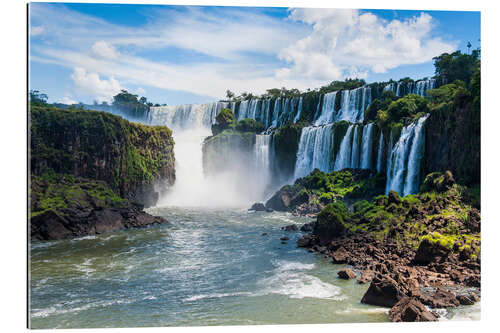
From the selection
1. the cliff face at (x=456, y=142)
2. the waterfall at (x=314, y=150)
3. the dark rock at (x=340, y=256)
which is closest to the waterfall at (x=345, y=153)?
the waterfall at (x=314, y=150)

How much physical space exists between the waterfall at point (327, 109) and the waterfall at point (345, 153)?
7.74 m

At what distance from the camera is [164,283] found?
7.33 metres

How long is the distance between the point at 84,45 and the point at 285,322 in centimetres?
633

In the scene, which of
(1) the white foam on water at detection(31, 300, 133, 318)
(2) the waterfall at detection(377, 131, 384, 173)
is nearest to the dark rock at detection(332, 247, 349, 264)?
(1) the white foam on water at detection(31, 300, 133, 318)

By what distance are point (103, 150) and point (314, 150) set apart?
11.1 meters

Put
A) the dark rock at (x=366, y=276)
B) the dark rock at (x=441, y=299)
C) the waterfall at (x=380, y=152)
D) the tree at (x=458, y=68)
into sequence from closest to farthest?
the dark rock at (x=441, y=299) → the dark rock at (x=366, y=276) → the waterfall at (x=380, y=152) → the tree at (x=458, y=68)

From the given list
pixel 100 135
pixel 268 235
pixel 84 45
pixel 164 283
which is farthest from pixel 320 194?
pixel 84 45

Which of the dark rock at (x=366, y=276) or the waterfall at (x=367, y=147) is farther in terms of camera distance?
the waterfall at (x=367, y=147)

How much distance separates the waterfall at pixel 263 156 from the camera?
23812 mm

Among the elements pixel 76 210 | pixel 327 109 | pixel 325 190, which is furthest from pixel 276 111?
pixel 76 210

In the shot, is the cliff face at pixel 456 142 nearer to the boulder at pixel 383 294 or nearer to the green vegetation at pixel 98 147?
the boulder at pixel 383 294

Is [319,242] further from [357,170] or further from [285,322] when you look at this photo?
[357,170]

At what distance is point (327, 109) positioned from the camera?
27969 mm

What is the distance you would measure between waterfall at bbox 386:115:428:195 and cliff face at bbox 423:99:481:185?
35 cm
